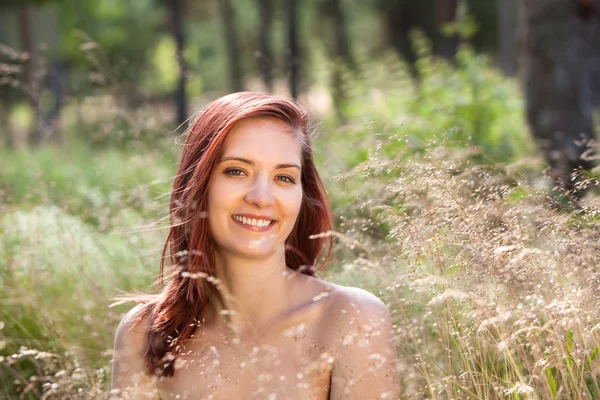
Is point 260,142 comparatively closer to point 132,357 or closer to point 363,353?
point 363,353

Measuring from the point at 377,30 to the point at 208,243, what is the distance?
28.6 metres

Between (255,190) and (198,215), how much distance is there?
0.22 m

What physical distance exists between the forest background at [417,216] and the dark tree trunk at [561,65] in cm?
1

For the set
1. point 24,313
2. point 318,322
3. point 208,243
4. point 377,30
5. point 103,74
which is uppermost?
point 377,30

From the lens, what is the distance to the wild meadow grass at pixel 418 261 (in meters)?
2.52

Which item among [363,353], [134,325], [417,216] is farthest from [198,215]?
[417,216]

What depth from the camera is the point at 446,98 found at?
27.8 feet

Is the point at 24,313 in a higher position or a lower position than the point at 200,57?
lower

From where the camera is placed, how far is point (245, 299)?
287cm

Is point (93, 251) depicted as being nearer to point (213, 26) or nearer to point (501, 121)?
Result: point (501, 121)

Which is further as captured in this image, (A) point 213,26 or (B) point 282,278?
(A) point 213,26

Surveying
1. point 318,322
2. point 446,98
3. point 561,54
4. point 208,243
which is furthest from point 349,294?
point 446,98

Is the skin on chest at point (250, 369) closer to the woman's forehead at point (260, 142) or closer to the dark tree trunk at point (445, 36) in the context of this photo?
the woman's forehead at point (260, 142)

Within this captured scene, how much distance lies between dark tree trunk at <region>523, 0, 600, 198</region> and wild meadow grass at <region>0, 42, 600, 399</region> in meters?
0.32
